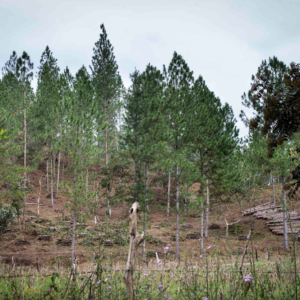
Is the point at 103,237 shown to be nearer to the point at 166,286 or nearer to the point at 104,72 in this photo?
the point at 166,286

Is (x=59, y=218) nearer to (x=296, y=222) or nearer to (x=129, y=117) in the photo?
(x=129, y=117)

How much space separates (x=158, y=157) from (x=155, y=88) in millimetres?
5769

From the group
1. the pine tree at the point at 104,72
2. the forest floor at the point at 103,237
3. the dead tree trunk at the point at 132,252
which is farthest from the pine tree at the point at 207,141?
the dead tree trunk at the point at 132,252

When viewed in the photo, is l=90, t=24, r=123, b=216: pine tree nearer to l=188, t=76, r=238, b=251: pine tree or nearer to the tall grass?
l=188, t=76, r=238, b=251: pine tree

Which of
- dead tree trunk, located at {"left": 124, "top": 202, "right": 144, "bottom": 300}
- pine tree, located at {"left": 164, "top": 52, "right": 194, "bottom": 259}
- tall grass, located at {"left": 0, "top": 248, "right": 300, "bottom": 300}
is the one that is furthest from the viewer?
pine tree, located at {"left": 164, "top": 52, "right": 194, "bottom": 259}

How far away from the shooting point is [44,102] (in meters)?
24.5

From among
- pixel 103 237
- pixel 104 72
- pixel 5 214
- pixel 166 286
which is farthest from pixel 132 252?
pixel 104 72

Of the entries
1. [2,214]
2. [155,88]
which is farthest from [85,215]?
[155,88]

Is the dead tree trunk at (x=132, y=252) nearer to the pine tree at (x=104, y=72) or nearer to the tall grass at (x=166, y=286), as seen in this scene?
the tall grass at (x=166, y=286)

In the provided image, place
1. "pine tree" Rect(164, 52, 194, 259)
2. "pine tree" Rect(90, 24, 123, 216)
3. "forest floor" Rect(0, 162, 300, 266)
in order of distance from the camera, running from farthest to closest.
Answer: "pine tree" Rect(90, 24, 123, 216) < "pine tree" Rect(164, 52, 194, 259) < "forest floor" Rect(0, 162, 300, 266)

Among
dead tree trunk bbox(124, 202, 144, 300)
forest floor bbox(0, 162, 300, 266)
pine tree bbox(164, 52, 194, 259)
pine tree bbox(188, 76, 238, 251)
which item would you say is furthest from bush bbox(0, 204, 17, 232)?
dead tree trunk bbox(124, 202, 144, 300)

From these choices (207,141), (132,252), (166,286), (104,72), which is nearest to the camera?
(132,252)

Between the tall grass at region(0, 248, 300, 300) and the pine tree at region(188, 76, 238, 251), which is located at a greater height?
the pine tree at region(188, 76, 238, 251)

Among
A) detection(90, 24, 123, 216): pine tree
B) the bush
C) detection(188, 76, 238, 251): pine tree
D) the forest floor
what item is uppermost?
detection(90, 24, 123, 216): pine tree
